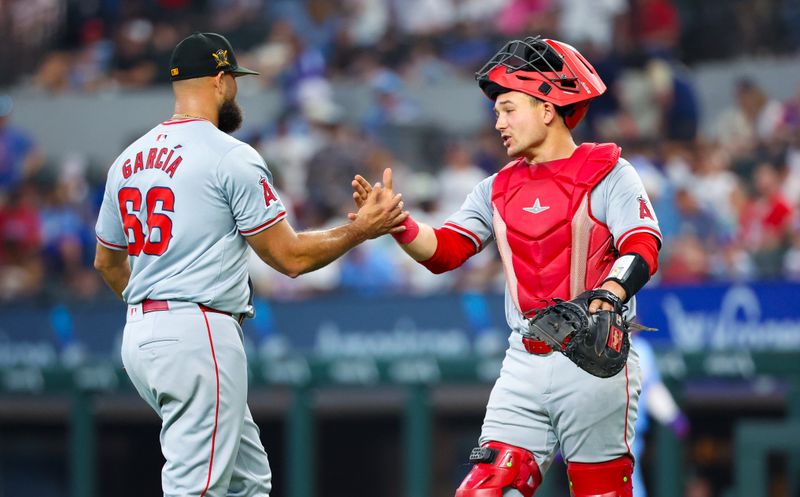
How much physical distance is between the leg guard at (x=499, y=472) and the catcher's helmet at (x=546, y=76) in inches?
46.7

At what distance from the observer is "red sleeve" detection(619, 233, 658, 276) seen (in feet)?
14.3

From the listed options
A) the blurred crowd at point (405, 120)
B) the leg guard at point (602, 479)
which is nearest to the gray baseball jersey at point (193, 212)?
the leg guard at point (602, 479)

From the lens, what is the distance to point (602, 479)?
4.47 meters

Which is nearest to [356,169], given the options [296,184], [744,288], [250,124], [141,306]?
[296,184]

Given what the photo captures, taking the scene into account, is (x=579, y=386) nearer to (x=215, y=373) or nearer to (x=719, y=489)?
(x=215, y=373)

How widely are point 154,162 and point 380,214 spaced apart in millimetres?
833

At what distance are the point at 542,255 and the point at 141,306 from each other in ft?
4.59

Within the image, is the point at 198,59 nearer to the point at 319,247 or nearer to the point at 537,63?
the point at 319,247

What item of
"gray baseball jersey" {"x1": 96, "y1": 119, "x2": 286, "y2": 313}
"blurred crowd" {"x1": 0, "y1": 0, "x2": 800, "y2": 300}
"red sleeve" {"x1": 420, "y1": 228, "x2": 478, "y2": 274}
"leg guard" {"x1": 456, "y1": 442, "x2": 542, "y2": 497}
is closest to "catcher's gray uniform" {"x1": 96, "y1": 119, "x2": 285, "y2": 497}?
"gray baseball jersey" {"x1": 96, "y1": 119, "x2": 286, "y2": 313}

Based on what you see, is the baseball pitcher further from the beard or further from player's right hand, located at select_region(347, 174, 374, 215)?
player's right hand, located at select_region(347, 174, 374, 215)

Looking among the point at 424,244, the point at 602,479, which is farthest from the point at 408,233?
the point at 602,479

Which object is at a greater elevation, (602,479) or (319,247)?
(319,247)

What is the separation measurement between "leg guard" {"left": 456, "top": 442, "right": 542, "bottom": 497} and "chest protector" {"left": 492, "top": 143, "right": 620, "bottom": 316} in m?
0.48

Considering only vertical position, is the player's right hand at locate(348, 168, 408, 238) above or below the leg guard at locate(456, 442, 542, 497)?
above
